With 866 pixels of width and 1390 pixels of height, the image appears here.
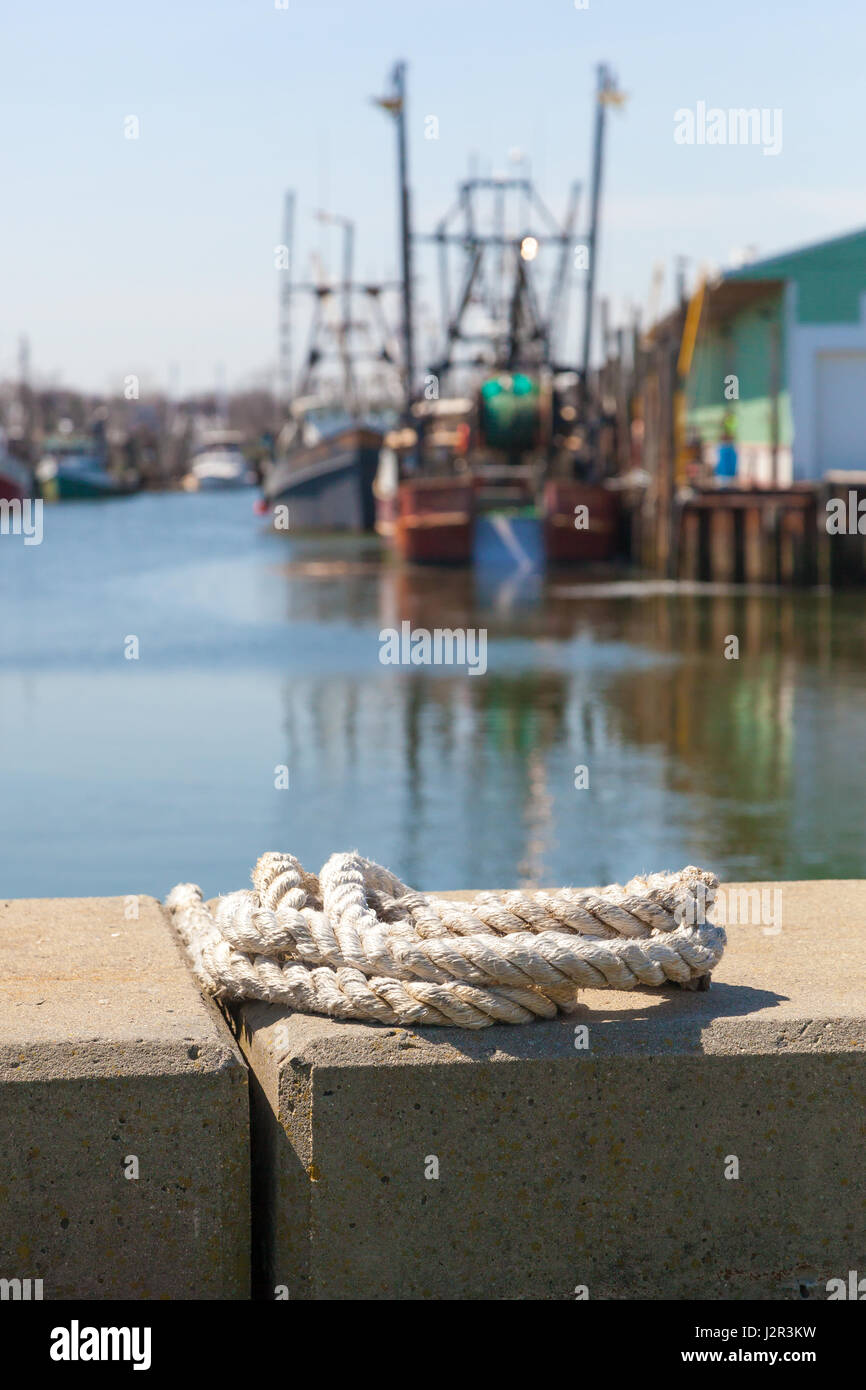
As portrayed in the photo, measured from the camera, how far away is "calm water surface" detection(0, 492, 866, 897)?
9055mm

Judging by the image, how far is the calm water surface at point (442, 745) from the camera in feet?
29.7

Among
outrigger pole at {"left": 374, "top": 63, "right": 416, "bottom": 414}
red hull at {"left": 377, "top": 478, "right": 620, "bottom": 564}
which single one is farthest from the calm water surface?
outrigger pole at {"left": 374, "top": 63, "right": 416, "bottom": 414}

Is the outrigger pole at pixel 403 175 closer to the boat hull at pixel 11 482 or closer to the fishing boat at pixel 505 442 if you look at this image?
the fishing boat at pixel 505 442

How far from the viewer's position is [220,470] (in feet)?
468

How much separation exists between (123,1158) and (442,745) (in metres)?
9.61

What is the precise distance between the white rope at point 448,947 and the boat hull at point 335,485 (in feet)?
198

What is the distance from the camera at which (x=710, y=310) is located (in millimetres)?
35281

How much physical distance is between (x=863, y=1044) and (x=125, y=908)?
177 cm

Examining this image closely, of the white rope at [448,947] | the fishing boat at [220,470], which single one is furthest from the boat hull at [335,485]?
the fishing boat at [220,470]

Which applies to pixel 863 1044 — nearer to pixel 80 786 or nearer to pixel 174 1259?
pixel 174 1259

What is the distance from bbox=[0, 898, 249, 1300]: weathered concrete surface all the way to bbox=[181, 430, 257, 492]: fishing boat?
466 ft

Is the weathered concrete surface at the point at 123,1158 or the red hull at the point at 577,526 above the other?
the red hull at the point at 577,526

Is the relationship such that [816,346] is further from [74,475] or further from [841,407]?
[74,475]
